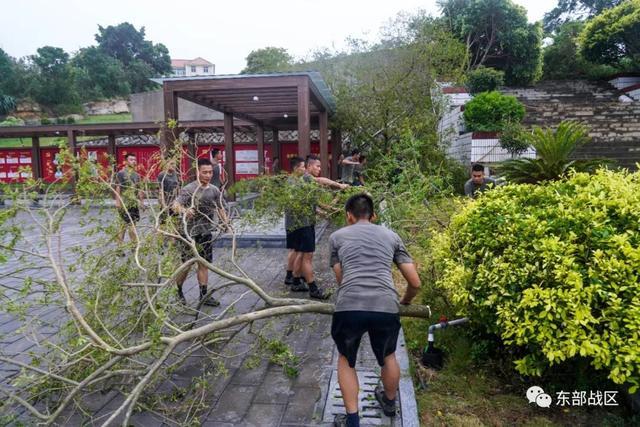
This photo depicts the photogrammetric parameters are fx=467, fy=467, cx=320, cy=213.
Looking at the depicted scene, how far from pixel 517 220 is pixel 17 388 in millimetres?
3928

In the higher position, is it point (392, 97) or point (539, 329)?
point (392, 97)

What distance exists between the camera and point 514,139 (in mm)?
12273

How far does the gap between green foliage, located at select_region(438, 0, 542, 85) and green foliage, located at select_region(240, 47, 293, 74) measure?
7.34 meters

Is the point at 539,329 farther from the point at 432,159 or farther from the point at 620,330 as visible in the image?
the point at 432,159

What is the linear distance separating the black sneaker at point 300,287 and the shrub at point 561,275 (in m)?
2.19

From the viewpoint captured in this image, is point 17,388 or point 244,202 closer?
point 17,388

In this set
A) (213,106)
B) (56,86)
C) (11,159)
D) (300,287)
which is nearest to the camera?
(300,287)

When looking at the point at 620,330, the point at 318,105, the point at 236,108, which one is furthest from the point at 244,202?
the point at 236,108

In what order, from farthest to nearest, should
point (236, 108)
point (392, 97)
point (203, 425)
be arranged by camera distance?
point (392, 97) → point (236, 108) → point (203, 425)

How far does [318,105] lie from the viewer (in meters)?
12.0

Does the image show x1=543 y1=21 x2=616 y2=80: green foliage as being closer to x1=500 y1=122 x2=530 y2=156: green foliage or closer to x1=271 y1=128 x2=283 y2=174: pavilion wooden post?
x1=500 y1=122 x2=530 y2=156: green foliage

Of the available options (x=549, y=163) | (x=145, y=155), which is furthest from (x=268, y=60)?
(x=549, y=163)

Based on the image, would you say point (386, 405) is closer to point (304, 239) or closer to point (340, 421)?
point (340, 421)

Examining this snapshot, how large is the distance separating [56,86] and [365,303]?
4375 cm
